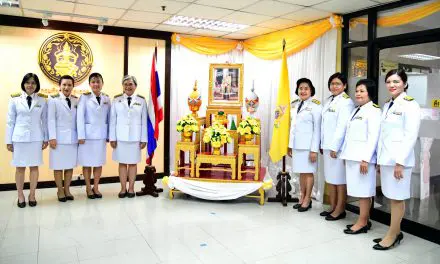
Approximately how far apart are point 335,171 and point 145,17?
143 inches

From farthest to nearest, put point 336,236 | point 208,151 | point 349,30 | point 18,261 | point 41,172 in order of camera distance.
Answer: point 41,172 < point 208,151 < point 349,30 < point 336,236 < point 18,261

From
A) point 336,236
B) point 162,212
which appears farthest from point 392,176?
point 162,212

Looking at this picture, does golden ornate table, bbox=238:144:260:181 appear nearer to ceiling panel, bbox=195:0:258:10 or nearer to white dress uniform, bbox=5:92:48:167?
ceiling panel, bbox=195:0:258:10

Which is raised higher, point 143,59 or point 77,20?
point 77,20

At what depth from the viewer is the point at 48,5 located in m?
4.85

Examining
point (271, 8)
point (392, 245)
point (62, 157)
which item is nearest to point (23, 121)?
point (62, 157)

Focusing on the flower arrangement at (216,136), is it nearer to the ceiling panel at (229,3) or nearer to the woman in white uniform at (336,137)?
the woman in white uniform at (336,137)

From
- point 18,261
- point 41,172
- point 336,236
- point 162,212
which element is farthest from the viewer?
point 41,172

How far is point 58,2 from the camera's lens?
472 centimetres

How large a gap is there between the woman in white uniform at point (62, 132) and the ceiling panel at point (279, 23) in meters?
3.11

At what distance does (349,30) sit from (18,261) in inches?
187

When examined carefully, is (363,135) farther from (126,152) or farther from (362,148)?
(126,152)

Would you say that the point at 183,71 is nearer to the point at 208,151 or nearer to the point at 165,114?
the point at 165,114

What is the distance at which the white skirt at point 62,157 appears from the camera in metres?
4.83
